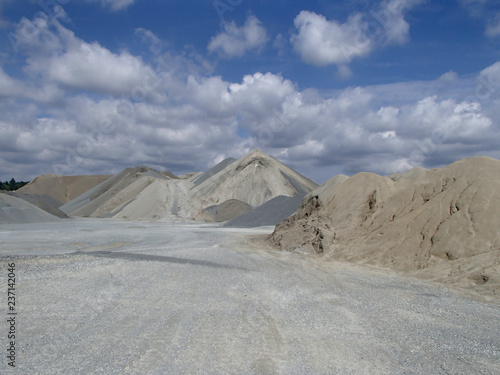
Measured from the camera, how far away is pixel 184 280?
9.70 m

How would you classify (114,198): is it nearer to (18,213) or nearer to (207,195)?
(207,195)

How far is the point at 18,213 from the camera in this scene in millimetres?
33062

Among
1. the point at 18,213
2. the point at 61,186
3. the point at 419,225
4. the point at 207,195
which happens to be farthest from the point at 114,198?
the point at 419,225

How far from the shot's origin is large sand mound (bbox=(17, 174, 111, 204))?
282ft

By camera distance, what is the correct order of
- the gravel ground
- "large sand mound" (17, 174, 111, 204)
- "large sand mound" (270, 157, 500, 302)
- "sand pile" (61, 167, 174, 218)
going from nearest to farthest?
the gravel ground < "large sand mound" (270, 157, 500, 302) < "sand pile" (61, 167, 174, 218) < "large sand mound" (17, 174, 111, 204)

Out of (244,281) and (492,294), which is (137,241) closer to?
(244,281)

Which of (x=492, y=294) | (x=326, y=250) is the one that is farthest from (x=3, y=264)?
(x=492, y=294)

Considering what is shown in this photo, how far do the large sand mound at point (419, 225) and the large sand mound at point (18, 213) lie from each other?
2507 cm

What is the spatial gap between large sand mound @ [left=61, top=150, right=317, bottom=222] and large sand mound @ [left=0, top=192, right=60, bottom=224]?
11361 millimetres

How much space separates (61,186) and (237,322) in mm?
93464

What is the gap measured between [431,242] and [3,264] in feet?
44.7

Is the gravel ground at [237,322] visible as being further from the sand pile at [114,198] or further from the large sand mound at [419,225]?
the sand pile at [114,198]

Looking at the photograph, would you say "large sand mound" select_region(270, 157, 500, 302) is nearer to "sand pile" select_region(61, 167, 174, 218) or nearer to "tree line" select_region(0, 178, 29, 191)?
"sand pile" select_region(61, 167, 174, 218)

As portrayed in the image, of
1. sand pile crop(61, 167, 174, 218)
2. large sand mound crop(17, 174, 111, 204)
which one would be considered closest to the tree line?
large sand mound crop(17, 174, 111, 204)
